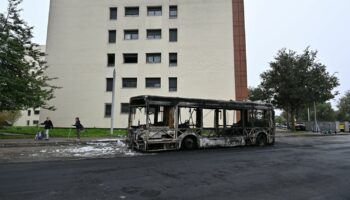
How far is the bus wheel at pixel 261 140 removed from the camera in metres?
17.7

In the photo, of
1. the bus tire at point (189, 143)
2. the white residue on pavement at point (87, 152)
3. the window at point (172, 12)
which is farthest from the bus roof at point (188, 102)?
the window at point (172, 12)

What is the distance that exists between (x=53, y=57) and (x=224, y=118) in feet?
90.9

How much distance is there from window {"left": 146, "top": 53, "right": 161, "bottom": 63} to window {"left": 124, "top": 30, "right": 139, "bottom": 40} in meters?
3.12

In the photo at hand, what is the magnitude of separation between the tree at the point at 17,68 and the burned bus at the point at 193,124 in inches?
356

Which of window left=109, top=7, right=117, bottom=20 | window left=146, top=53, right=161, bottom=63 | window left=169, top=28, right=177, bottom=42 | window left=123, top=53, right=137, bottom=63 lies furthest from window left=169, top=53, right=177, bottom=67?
window left=109, top=7, right=117, bottom=20

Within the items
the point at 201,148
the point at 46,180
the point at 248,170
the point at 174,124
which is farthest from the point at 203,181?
the point at 201,148

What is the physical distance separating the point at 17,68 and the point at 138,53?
17.1 meters

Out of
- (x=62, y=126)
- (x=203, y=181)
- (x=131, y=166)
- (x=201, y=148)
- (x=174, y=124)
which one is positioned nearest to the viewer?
(x=203, y=181)

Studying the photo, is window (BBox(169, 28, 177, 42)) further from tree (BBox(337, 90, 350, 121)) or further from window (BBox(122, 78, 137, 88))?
tree (BBox(337, 90, 350, 121))

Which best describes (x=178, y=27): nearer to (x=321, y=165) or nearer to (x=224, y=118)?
(x=224, y=118)

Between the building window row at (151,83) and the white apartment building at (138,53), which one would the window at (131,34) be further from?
the building window row at (151,83)

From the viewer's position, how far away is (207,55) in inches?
1332

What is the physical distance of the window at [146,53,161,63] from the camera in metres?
34.2

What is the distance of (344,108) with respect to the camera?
74188 mm
